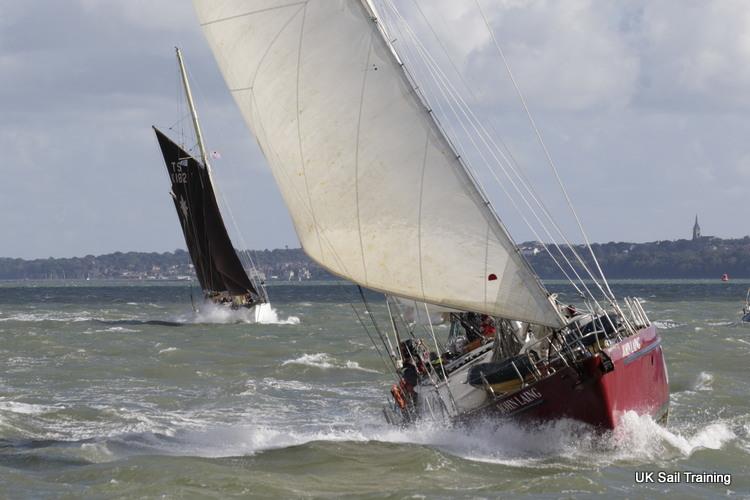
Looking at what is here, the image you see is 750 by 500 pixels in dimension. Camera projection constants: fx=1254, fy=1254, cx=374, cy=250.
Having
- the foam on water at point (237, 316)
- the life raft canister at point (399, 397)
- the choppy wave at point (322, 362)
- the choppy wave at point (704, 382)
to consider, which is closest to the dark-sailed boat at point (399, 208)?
the life raft canister at point (399, 397)

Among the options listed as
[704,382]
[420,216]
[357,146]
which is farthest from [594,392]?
[704,382]

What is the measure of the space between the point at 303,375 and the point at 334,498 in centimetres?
Answer: 2072

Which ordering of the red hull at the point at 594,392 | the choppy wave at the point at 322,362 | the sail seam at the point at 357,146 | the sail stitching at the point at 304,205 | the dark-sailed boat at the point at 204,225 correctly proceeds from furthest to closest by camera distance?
1. the dark-sailed boat at the point at 204,225
2. the choppy wave at the point at 322,362
3. the sail stitching at the point at 304,205
4. the sail seam at the point at 357,146
5. the red hull at the point at 594,392

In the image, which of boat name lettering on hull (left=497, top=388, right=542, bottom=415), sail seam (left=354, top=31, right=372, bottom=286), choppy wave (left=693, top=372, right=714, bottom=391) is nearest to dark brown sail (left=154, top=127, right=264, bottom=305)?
choppy wave (left=693, top=372, right=714, bottom=391)

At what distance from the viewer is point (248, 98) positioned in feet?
72.2

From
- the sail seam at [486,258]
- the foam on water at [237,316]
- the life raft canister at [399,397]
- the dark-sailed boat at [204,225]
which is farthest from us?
the foam on water at [237,316]

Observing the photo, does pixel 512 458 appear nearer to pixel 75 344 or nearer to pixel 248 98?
pixel 248 98

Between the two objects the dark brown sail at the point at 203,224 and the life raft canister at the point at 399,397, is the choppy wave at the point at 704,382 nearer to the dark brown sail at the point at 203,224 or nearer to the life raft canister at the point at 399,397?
the life raft canister at the point at 399,397

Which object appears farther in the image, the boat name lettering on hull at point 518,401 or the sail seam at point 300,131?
the sail seam at point 300,131

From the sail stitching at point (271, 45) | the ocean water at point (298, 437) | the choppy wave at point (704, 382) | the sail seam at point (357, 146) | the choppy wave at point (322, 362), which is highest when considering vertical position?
the sail stitching at point (271, 45)

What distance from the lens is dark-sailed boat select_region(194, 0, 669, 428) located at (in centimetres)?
2028

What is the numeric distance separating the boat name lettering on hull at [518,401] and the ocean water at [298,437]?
1.31 ft

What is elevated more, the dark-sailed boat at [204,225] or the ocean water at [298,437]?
the dark-sailed boat at [204,225]

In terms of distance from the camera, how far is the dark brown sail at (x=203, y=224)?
7019 centimetres
